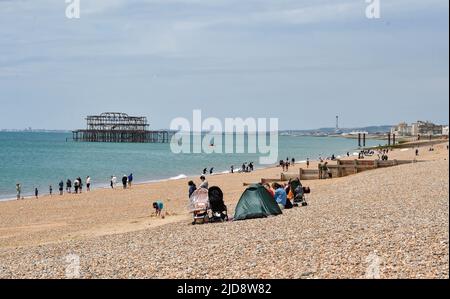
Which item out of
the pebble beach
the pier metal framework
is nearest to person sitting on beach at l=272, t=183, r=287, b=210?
the pebble beach

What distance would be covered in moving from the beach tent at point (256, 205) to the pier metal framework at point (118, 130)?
144m

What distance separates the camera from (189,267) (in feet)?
30.3

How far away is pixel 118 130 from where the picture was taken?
6235 inches

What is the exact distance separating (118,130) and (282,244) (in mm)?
151036

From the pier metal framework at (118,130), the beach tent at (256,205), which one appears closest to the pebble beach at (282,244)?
the beach tent at (256,205)

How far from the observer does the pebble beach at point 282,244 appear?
8.58 metres

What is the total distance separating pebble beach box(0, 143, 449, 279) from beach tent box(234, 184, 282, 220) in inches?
16.2

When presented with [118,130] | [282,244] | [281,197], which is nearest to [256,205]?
[281,197]

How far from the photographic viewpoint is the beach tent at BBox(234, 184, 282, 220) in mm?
15406

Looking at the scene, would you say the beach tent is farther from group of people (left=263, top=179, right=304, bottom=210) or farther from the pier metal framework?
the pier metal framework

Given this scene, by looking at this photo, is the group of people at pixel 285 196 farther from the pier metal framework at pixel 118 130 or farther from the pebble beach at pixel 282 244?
the pier metal framework at pixel 118 130
